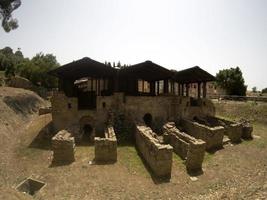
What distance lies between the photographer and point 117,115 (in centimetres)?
2492

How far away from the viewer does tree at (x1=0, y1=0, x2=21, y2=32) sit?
30.1 m

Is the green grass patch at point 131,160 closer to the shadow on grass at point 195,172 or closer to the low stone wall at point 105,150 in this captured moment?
the low stone wall at point 105,150

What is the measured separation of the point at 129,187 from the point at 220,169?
5.92 metres

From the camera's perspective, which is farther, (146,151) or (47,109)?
(47,109)

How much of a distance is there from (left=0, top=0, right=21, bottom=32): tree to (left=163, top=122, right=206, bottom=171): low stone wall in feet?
75.2

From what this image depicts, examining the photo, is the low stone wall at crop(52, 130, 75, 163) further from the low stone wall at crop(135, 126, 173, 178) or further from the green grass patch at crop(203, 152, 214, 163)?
the green grass patch at crop(203, 152, 214, 163)

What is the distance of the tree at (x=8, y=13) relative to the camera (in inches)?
1183

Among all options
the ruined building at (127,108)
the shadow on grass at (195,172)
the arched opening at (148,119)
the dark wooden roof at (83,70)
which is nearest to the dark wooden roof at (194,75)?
the ruined building at (127,108)

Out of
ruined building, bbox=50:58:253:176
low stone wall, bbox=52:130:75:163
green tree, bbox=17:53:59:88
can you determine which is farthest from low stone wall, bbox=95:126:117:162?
green tree, bbox=17:53:59:88

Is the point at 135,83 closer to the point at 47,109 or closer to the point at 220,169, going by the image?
the point at 47,109

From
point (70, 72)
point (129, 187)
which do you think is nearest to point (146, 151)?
point (129, 187)

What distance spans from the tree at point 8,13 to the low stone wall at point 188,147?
22.9m

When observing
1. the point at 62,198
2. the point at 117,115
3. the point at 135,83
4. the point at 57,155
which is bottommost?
the point at 62,198

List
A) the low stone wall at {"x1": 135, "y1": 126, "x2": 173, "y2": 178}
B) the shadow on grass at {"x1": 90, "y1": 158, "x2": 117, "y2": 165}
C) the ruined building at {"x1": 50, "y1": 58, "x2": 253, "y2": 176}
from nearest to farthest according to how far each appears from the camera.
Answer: the low stone wall at {"x1": 135, "y1": 126, "x2": 173, "y2": 178}
the shadow on grass at {"x1": 90, "y1": 158, "x2": 117, "y2": 165}
the ruined building at {"x1": 50, "y1": 58, "x2": 253, "y2": 176}
